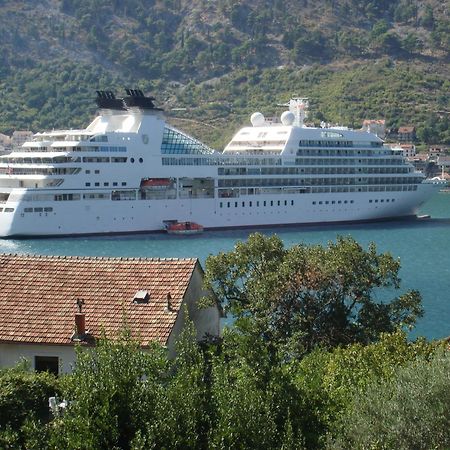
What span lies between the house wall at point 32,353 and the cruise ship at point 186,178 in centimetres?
3941

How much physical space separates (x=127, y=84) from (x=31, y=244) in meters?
107

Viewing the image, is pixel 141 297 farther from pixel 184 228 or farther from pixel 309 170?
pixel 309 170

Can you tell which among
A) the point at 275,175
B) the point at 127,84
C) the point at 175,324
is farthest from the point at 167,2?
the point at 175,324

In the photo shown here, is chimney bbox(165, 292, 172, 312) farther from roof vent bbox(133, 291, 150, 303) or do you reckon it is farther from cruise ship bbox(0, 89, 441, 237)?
cruise ship bbox(0, 89, 441, 237)

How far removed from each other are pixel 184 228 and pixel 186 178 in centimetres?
381

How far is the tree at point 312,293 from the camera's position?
17.3 metres

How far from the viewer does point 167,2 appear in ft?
598

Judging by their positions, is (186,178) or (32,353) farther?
(186,178)

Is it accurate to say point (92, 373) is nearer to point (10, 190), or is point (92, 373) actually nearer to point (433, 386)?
point (433, 386)

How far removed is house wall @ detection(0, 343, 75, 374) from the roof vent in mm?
1195

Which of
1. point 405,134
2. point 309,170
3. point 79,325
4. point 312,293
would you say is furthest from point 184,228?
point 405,134

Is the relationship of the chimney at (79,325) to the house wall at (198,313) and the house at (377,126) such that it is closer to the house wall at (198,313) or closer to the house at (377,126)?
the house wall at (198,313)

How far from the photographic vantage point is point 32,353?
47.6 feet

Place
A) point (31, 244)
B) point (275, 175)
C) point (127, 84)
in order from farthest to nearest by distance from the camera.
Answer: point (127, 84), point (275, 175), point (31, 244)
